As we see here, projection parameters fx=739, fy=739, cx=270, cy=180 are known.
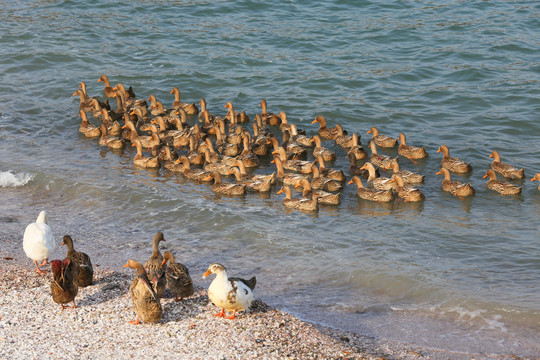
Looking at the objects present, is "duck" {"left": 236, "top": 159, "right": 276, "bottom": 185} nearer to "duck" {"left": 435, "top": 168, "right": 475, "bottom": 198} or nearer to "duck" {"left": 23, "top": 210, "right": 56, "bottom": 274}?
"duck" {"left": 435, "top": 168, "right": 475, "bottom": 198}

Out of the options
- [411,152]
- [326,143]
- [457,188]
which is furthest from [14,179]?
[457,188]

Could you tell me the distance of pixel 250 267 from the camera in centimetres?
1298

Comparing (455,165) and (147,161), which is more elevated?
(455,165)

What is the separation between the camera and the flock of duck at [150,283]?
33.0 ft

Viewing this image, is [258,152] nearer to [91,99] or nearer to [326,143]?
[326,143]

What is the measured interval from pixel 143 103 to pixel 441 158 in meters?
8.64

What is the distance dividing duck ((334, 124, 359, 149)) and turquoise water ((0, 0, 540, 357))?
2.28ft

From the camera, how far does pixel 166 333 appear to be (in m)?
9.91

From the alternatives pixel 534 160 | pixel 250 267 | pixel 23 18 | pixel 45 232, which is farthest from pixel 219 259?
pixel 23 18

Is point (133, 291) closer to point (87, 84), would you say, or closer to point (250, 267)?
point (250, 267)

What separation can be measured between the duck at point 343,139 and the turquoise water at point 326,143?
→ 0.69 metres

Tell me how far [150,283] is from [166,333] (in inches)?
38.8

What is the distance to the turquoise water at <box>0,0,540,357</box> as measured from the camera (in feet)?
40.0

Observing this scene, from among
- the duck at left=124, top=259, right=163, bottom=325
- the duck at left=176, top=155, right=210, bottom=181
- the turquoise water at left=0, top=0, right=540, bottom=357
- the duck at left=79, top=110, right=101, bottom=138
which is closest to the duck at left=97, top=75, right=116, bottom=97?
the turquoise water at left=0, top=0, right=540, bottom=357
